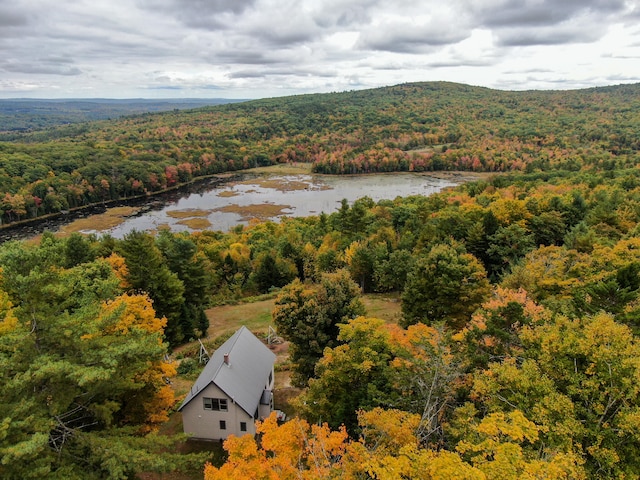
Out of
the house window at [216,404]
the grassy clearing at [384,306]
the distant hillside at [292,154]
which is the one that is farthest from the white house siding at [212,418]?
the distant hillside at [292,154]

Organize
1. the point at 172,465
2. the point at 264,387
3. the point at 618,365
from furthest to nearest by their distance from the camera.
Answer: the point at 264,387 → the point at 172,465 → the point at 618,365

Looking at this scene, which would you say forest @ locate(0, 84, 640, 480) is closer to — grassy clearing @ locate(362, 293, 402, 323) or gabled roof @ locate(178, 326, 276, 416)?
gabled roof @ locate(178, 326, 276, 416)

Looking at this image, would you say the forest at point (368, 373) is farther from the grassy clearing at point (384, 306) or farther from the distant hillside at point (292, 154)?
the distant hillside at point (292, 154)

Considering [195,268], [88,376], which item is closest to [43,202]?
[195,268]

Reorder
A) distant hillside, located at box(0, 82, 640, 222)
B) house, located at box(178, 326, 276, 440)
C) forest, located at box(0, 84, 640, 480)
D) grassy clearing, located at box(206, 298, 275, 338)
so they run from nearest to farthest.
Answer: forest, located at box(0, 84, 640, 480) < house, located at box(178, 326, 276, 440) < grassy clearing, located at box(206, 298, 275, 338) < distant hillside, located at box(0, 82, 640, 222)

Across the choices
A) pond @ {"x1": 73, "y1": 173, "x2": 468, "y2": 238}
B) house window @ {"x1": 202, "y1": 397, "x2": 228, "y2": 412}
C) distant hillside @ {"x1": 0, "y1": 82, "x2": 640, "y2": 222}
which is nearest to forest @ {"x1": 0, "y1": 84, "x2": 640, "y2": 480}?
house window @ {"x1": 202, "y1": 397, "x2": 228, "y2": 412}

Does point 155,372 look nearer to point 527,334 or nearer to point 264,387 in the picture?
point 264,387
